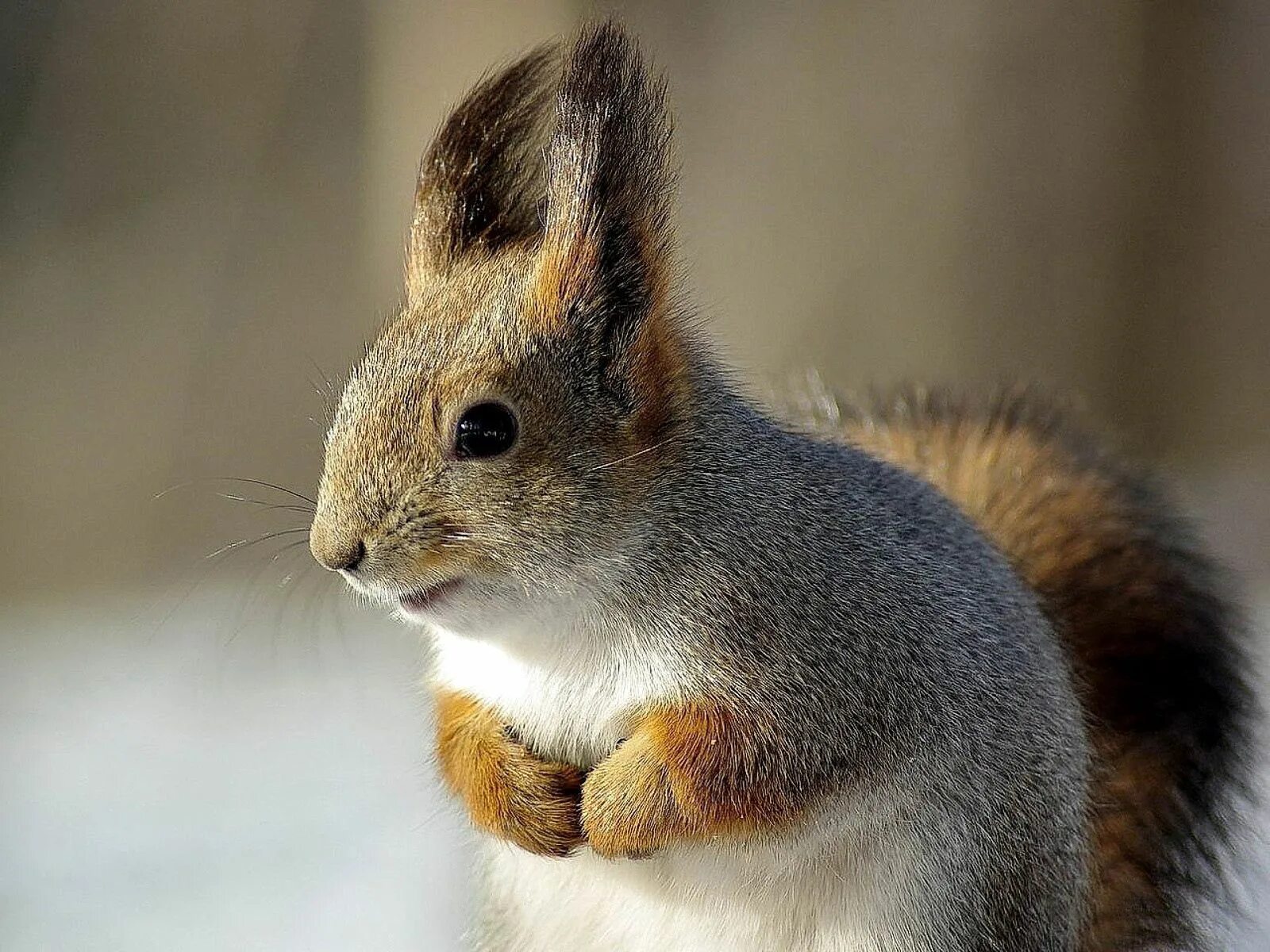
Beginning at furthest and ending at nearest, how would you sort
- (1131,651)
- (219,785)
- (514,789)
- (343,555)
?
(219,785), (1131,651), (514,789), (343,555)

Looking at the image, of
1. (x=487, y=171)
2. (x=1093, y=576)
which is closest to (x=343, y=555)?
(x=487, y=171)

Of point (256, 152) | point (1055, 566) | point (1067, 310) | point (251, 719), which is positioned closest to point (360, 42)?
point (256, 152)

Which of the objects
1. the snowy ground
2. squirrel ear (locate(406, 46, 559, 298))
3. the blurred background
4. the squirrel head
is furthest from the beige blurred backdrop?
the squirrel head

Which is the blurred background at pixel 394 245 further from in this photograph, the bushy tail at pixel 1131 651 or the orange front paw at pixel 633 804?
the orange front paw at pixel 633 804

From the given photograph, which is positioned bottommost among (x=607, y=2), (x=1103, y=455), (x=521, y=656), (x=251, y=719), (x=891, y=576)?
(x=251, y=719)

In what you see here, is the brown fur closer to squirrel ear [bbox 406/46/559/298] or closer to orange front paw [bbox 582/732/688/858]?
orange front paw [bbox 582/732/688/858]

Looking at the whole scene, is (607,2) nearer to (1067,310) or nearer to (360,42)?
(360,42)

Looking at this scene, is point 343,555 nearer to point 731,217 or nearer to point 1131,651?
point 1131,651
